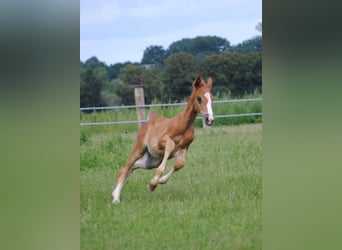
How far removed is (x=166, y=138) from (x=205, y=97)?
1.22ft

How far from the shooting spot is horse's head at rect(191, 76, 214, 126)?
3.85 m

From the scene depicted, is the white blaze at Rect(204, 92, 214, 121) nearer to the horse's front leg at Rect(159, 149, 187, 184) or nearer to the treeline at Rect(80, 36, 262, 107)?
the treeline at Rect(80, 36, 262, 107)

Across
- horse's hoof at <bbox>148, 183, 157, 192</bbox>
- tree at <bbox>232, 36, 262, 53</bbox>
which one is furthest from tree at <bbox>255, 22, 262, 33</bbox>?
horse's hoof at <bbox>148, 183, 157, 192</bbox>

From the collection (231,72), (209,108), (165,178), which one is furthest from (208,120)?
(165,178)

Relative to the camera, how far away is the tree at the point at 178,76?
12.6ft

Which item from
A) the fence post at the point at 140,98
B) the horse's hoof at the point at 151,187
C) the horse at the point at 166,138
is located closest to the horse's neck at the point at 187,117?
the horse at the point at 166,138

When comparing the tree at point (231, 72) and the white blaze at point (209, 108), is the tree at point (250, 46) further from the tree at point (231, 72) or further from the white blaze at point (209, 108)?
the white blaze at point (209, 108)

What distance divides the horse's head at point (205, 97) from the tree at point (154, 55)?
0.26m

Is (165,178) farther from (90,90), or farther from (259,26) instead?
(259,26)
